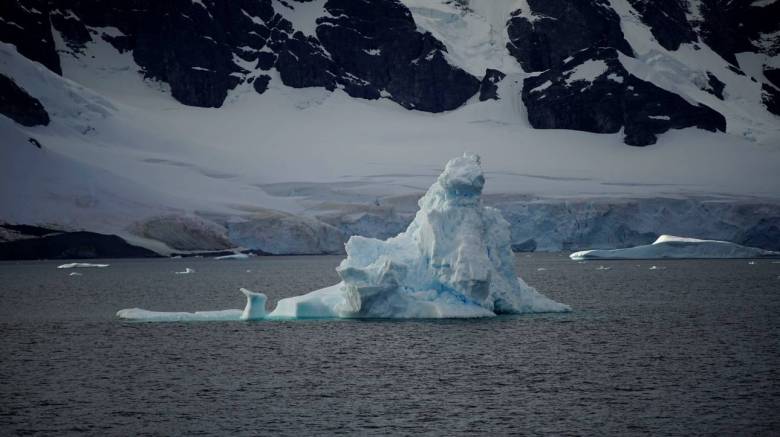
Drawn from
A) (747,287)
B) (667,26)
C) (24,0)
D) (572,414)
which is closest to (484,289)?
(572,414)

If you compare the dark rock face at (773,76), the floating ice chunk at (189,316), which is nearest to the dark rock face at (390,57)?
the dark rock face at (773,76)

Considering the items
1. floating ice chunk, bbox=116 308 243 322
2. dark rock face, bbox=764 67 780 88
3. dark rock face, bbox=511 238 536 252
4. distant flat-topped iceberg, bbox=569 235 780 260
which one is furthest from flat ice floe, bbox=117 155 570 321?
dark rock face, bbox=764 67 780 88

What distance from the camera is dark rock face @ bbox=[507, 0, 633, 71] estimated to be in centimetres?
19300

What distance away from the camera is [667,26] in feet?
651

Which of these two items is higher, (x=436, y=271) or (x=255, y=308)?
(x=436, y=271)

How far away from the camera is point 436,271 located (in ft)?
154

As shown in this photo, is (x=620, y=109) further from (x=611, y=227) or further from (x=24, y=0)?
(x=24, y=0)

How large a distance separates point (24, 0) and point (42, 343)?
141m

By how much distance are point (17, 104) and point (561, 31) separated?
95.9 m

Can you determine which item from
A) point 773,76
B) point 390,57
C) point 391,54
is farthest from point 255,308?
point 773,76

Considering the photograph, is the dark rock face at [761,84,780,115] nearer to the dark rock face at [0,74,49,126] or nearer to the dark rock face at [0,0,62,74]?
the dark rock face at [0,0,62,74]

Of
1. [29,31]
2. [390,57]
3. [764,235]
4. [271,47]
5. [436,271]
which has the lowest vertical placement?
[764,235]

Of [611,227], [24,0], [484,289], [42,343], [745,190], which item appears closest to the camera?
[42,343]

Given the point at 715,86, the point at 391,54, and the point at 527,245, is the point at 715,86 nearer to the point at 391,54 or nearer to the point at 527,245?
the point at 391,54
